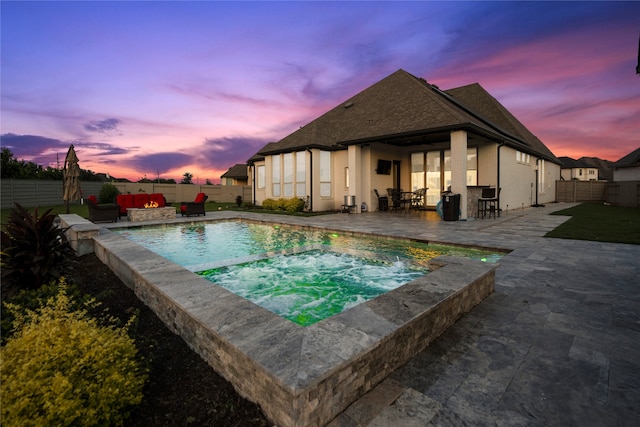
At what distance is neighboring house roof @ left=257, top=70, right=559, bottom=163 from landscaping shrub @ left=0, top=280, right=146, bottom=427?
1154 centimetres

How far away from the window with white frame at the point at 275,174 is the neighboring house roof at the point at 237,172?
976 inches

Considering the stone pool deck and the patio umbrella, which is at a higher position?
the patio umbrella

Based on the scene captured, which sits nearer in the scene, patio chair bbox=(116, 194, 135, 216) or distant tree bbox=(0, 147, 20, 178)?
patio chair bbox=(116, 194, 135, 216)

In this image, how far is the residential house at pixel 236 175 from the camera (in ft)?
139

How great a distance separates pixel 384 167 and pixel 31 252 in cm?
1413

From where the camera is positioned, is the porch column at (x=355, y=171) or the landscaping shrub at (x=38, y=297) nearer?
the landscaping shrub at (x=38, y=297)

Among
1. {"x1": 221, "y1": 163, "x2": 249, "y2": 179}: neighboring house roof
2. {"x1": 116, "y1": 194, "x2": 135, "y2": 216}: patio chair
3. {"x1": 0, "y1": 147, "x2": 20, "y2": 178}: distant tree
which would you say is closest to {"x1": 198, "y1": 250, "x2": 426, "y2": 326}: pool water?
{"x1": 116, "y1": 194, "x2": 135, "y2": 216}: patio chair

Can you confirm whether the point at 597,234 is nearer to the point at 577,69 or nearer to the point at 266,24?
the point at 577,69

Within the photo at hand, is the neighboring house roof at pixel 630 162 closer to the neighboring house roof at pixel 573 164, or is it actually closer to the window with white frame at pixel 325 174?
the window with white frame at pixel 325 174

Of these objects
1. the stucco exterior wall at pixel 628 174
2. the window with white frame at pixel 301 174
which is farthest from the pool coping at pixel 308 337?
the stucco exterior wall at pixel 628 174

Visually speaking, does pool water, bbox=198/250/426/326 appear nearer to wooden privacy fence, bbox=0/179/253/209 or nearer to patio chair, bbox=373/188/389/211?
patio chair, bbox=373/188/389/211

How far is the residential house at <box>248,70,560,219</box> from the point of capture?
43.3 feet

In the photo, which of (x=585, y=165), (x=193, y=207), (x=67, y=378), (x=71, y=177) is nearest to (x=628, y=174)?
(x=585, y=165)

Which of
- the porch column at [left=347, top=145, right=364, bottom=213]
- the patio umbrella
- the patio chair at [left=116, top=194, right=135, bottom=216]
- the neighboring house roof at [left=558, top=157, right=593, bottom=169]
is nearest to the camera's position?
the patio umbrella
